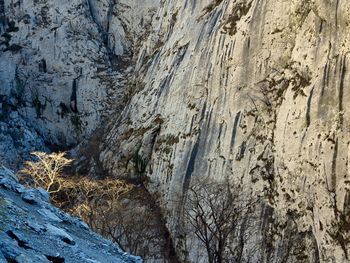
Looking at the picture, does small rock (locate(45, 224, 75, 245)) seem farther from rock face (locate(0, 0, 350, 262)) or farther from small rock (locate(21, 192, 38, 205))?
rock face (locate(0, 0, 350, 262))

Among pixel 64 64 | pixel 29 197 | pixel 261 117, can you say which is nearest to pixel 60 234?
pixel 29 197

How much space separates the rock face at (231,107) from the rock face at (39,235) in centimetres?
1461

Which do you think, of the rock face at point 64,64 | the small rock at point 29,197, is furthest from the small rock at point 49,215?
the rock face at point 64,64

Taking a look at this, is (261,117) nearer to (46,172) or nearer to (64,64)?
(46,172)

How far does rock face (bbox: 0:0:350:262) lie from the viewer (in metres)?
23.8

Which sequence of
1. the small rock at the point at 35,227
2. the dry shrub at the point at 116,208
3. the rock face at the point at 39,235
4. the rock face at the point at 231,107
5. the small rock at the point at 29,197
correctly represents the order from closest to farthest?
the rock face at the point at 39,235 → the small rock at the point at 35,227 → the small rock at the point at 29,197 → the rock face at the point at 231,107 → the dry shrub at the point at 116,208

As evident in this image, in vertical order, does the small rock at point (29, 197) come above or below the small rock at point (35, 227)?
above

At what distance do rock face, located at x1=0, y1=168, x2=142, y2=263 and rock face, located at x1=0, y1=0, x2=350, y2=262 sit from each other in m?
14.6

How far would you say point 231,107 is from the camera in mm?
31078

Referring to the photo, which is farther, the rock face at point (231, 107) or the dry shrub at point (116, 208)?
the dry shrub at point (116, 208)

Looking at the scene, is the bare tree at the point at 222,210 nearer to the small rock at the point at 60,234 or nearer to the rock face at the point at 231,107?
the rock face at the point at 231,107

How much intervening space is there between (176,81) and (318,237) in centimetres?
1898

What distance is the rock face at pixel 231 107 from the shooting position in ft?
78.1

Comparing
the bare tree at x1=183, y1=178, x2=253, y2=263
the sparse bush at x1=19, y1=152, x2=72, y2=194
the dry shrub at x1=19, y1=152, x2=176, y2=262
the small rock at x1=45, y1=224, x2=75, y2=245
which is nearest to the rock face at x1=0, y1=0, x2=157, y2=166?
the dry shrub at x1=19, y1=152, x2=176, y2=262
